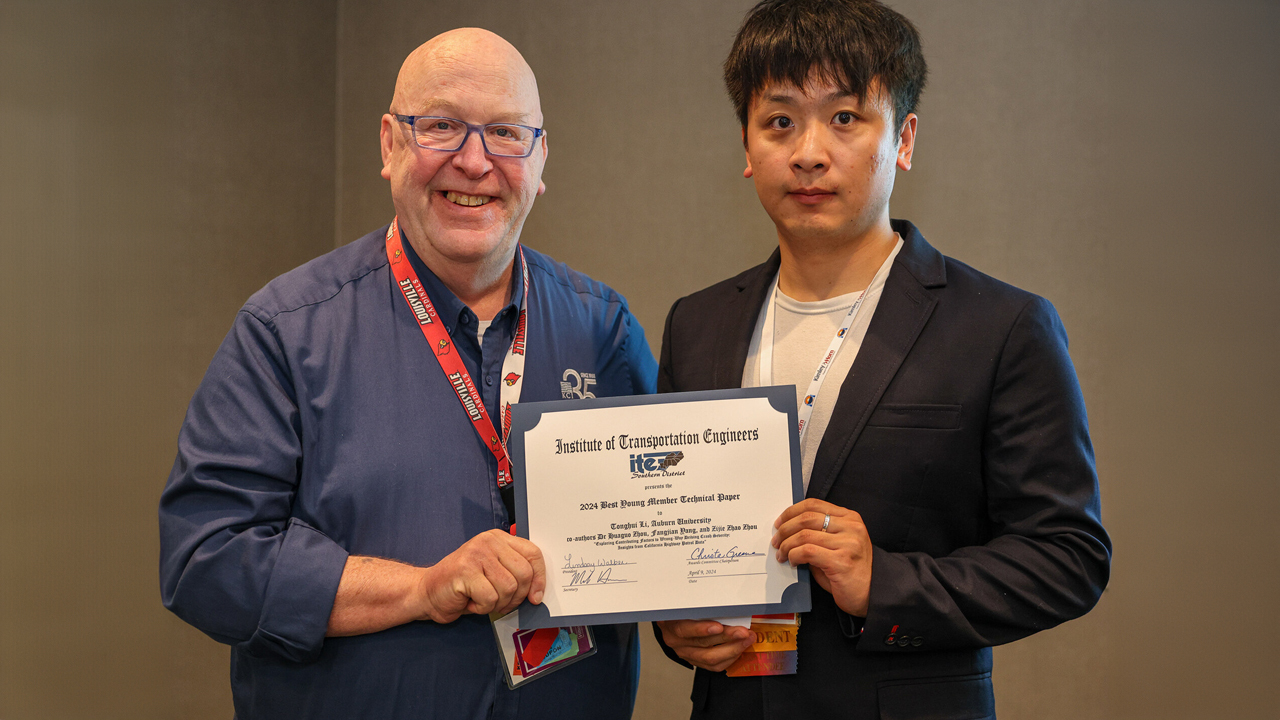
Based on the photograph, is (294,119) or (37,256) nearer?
(37,256)

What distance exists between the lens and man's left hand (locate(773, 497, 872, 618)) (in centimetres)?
157

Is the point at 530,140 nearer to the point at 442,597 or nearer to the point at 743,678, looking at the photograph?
the point at 442,597

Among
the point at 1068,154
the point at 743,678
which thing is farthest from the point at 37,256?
the point at 1068,154

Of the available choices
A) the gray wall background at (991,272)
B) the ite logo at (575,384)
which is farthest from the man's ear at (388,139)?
the gray wall background at (991,272)

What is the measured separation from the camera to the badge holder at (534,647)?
1.75 metres

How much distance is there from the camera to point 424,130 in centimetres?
Result: 195

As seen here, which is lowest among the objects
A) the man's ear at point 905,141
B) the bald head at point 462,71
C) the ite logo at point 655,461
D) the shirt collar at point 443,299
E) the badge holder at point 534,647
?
the badge holder at point 534,647

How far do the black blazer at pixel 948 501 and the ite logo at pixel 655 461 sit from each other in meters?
0.28

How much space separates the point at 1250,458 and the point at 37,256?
4.28 m

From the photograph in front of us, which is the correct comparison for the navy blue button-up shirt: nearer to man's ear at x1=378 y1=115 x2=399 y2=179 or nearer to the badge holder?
the badge holder

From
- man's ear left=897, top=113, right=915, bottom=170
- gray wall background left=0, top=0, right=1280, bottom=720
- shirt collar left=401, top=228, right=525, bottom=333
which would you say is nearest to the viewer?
man's ear left=897, top=113, right=915, bottom=170

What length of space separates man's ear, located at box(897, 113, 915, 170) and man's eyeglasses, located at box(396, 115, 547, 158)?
32.2 inches
